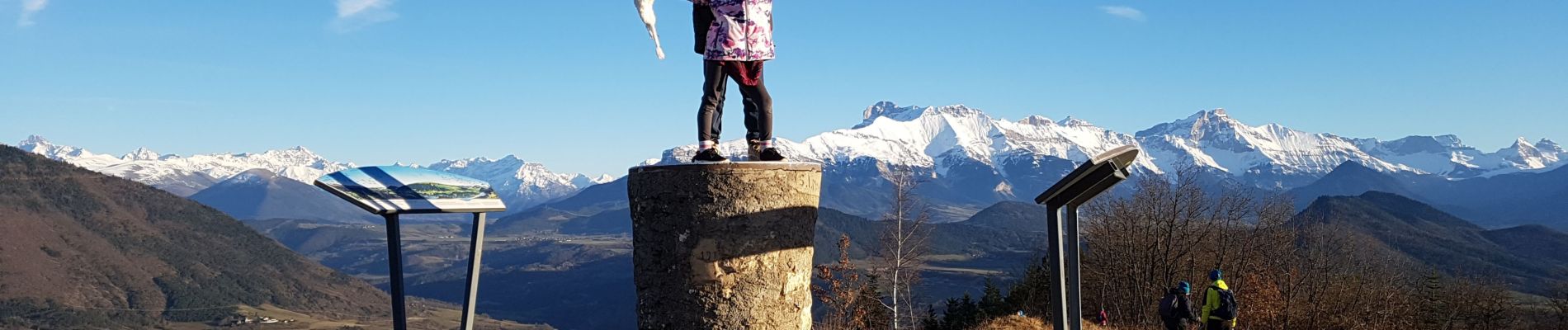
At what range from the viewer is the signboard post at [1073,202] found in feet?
26.9

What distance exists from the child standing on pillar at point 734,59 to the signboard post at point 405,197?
159 centimetres

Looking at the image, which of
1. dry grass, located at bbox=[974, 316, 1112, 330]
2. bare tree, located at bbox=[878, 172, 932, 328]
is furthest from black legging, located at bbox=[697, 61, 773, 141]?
bare tree, located at bbox=[878, 172, 932, 328]

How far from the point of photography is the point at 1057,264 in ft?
30.8

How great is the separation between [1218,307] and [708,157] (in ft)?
39.9

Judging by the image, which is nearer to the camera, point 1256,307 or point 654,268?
point 654,268

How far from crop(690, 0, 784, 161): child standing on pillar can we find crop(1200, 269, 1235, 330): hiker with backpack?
37.2ft

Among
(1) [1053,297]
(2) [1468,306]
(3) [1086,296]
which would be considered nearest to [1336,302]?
(3) [1086,296]

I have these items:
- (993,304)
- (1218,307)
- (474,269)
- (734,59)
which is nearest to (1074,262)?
(734,59)

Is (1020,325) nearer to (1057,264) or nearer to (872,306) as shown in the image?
(1057,264)

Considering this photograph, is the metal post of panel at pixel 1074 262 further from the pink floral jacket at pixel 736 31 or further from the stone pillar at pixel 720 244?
the pink floral jacket at pixel 736 31

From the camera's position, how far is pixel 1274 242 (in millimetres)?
66250

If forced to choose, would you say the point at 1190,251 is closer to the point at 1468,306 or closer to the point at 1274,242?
the point at 1274,242

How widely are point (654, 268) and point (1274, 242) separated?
64.6 metres

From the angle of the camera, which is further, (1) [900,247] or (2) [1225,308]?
(1) [900,247]
